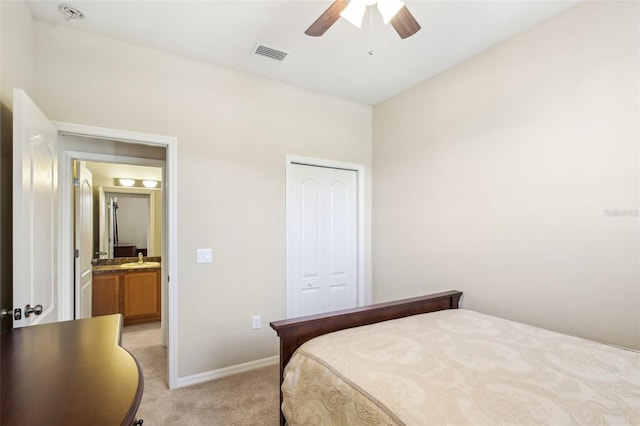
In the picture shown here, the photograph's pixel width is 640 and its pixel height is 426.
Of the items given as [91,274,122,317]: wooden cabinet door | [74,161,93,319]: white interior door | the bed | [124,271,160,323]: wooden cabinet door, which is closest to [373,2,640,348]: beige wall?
the bed

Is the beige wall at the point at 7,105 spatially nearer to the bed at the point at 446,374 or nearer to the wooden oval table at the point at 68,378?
the wooden oval table at the point at 68,378

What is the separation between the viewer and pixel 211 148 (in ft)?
8.49

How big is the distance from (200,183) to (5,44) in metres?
1.32

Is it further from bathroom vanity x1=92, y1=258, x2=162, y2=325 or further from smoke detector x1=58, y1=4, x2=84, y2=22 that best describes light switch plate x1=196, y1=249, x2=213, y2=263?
bathroom vanity x1=92, y1=258, x2=162, y2=325

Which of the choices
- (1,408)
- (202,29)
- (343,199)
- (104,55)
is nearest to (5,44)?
(104,55)

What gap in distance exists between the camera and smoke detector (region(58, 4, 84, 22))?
1892 millimetres

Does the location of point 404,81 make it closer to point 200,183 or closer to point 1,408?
point 200,183

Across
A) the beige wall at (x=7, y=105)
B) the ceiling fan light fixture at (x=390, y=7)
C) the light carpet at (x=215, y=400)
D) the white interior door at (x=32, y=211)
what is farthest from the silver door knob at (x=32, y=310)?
the ceiling fan light fixture at (x=390, y=7)

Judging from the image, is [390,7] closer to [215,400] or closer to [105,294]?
[215,400]

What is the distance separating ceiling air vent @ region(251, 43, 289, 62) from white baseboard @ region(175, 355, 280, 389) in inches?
105

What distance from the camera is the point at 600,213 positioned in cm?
177

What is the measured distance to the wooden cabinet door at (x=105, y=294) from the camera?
387cm

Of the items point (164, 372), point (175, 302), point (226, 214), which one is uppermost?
point (226, 214)

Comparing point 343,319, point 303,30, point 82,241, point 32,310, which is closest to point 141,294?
point 82,241
